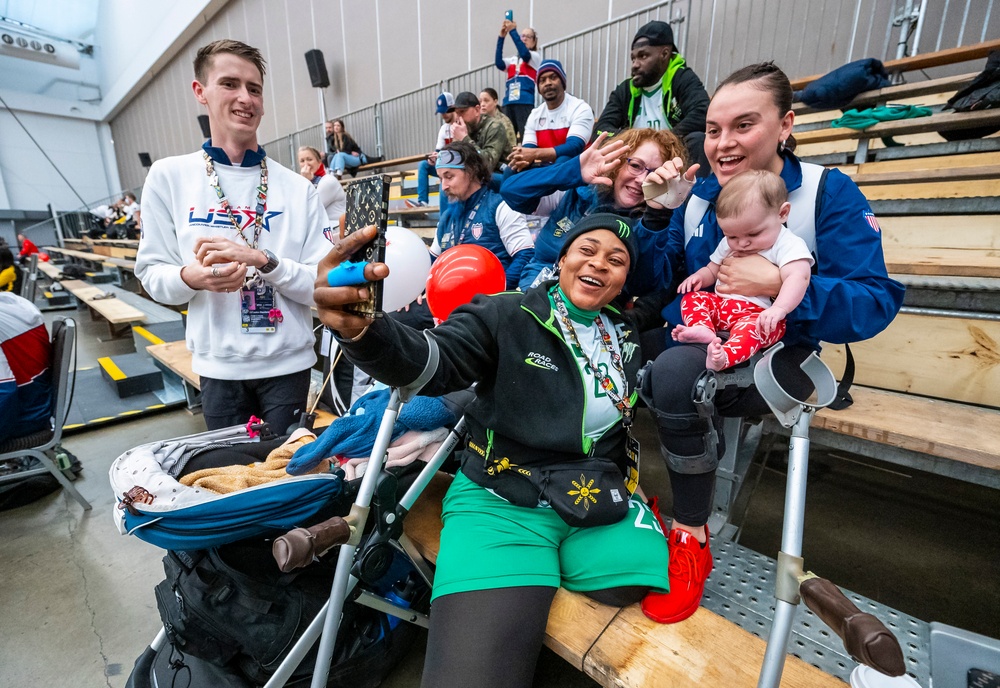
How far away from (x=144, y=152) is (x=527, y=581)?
23.1 m

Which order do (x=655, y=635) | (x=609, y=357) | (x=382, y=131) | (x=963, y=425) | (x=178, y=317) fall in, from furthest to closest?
(x=382, y=131) → (x=178, y=317) → (x=963, y=425) → (x=609, y=357) → (x=655, y=635)

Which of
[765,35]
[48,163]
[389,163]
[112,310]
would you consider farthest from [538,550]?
[48,163]

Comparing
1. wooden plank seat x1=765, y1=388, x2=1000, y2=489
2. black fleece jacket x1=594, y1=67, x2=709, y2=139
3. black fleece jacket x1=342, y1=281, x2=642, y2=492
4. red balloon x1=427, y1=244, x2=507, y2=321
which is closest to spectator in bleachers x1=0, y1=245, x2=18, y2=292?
red balloon x1=427, y1=244, x2=507, y2=321

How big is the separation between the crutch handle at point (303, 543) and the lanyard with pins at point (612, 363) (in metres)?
0.75

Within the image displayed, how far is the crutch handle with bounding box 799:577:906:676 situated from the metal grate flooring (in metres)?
0.62

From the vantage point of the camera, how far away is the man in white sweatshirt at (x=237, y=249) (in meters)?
1.57

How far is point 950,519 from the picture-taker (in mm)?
2270

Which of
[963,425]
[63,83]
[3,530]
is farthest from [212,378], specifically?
[63,83]

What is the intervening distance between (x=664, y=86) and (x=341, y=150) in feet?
22.0

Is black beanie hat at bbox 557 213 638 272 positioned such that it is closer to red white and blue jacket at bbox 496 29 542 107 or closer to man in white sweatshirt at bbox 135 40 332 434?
man in white sweatshirt at bbox 135 40 332 434

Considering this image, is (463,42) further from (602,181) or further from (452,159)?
(602,181)

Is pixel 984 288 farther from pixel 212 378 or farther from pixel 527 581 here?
pixel 212 378

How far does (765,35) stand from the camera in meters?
4.37

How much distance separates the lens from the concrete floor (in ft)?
5.50
